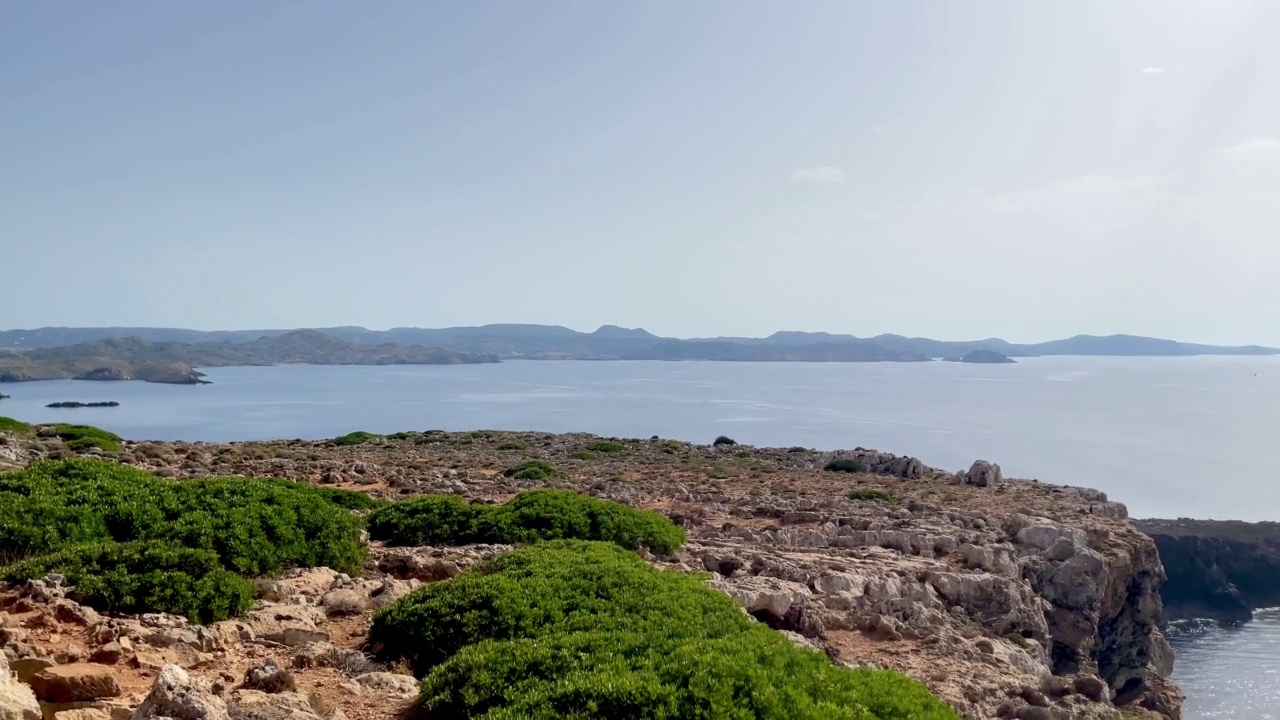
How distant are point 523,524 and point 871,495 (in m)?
13.6

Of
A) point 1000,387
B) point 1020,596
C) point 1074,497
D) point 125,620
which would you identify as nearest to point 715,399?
point 1000,387

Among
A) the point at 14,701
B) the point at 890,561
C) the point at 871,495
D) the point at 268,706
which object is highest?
the point at 14,701

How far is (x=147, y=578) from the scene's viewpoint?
26.2ft

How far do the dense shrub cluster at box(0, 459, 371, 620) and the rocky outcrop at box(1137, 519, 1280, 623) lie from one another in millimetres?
52184

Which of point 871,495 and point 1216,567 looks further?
point 1216,567

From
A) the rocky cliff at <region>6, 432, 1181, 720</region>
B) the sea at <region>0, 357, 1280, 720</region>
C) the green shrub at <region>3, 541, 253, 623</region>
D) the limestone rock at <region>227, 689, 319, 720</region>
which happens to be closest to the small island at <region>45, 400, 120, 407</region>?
the sea at <region>0, 357, 1280, 720</region>

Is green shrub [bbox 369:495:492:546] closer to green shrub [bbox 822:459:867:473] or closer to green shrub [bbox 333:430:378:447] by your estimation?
green shrub [bbox 822:459:867:473]

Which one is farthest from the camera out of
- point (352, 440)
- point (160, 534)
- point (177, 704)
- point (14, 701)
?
point (352, 440)

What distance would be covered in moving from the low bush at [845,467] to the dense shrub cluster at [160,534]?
983 inches

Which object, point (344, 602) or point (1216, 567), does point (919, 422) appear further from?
point (344, 602)

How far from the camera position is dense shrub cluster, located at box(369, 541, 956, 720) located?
5574 mm

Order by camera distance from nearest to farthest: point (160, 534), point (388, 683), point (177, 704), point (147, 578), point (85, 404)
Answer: point (177, 704), point (388, 683), point (147, 578), point (160, 534), point (85, 404)

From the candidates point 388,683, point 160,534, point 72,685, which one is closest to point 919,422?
point 160,534

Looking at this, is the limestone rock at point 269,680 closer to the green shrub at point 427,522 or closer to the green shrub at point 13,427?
the green shrub at point 427,522
